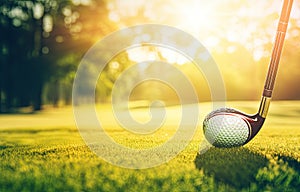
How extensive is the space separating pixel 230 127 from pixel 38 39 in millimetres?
26404

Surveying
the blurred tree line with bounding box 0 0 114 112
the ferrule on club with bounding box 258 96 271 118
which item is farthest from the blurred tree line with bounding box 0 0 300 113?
the ferrule on club with bounding box 258 96 271 118

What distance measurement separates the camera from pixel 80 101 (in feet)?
119

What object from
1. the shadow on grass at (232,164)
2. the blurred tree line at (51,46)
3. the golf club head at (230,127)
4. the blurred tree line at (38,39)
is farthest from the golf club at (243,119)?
the blurred tree line at (38,39)

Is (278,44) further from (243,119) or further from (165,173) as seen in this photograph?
(165,173)

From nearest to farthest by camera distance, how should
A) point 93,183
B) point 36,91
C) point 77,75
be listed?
point 93,183 < point 36,91 < point 77,75

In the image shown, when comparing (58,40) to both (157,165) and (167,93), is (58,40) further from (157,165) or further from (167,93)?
(157,165)

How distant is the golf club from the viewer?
5.34 m

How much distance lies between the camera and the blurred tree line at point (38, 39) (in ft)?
93.9

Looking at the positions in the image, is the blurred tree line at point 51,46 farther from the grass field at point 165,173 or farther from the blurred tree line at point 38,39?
the grass field at point 165,173

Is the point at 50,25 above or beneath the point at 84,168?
above

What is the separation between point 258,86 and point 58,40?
1549cm

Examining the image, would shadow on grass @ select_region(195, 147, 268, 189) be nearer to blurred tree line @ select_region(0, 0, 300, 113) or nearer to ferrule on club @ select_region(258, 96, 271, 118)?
ferrule on club @ select_region(258, 96, 271, 118)

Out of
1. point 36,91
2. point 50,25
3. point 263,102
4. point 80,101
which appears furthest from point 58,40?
point 263,102

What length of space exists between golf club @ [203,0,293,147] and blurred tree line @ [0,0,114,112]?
24274 millimetres
